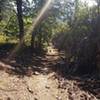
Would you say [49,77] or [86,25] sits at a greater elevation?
[86,25]

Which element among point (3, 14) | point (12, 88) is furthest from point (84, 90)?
point (3, 14)

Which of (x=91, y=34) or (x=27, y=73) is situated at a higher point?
(x=91, y=34)

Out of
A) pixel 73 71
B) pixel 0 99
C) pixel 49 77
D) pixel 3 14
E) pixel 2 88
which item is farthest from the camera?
pixel 3 14

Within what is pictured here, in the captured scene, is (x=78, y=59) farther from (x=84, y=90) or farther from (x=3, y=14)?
(x=3, y=14)

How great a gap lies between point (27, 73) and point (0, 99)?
6.99m

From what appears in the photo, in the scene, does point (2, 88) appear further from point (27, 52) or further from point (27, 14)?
point (27, 14)

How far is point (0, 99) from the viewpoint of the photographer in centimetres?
997

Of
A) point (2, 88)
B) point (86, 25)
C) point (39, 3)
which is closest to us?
point (2, 88)

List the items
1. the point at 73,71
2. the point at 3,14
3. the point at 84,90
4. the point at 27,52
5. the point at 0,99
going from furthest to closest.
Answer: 1. the point at 3,14
2. the point at 27,52
3. the point at 73,71
4. the point at 84,90
5. the point at 0,99

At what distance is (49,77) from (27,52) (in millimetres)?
11544

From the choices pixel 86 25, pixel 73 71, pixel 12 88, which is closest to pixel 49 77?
pixel 73 71

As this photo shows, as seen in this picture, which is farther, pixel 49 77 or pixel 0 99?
pixel 49 77

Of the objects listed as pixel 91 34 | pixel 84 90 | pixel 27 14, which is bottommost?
pixel 84 90

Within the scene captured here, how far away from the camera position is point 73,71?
18906 millimetres
